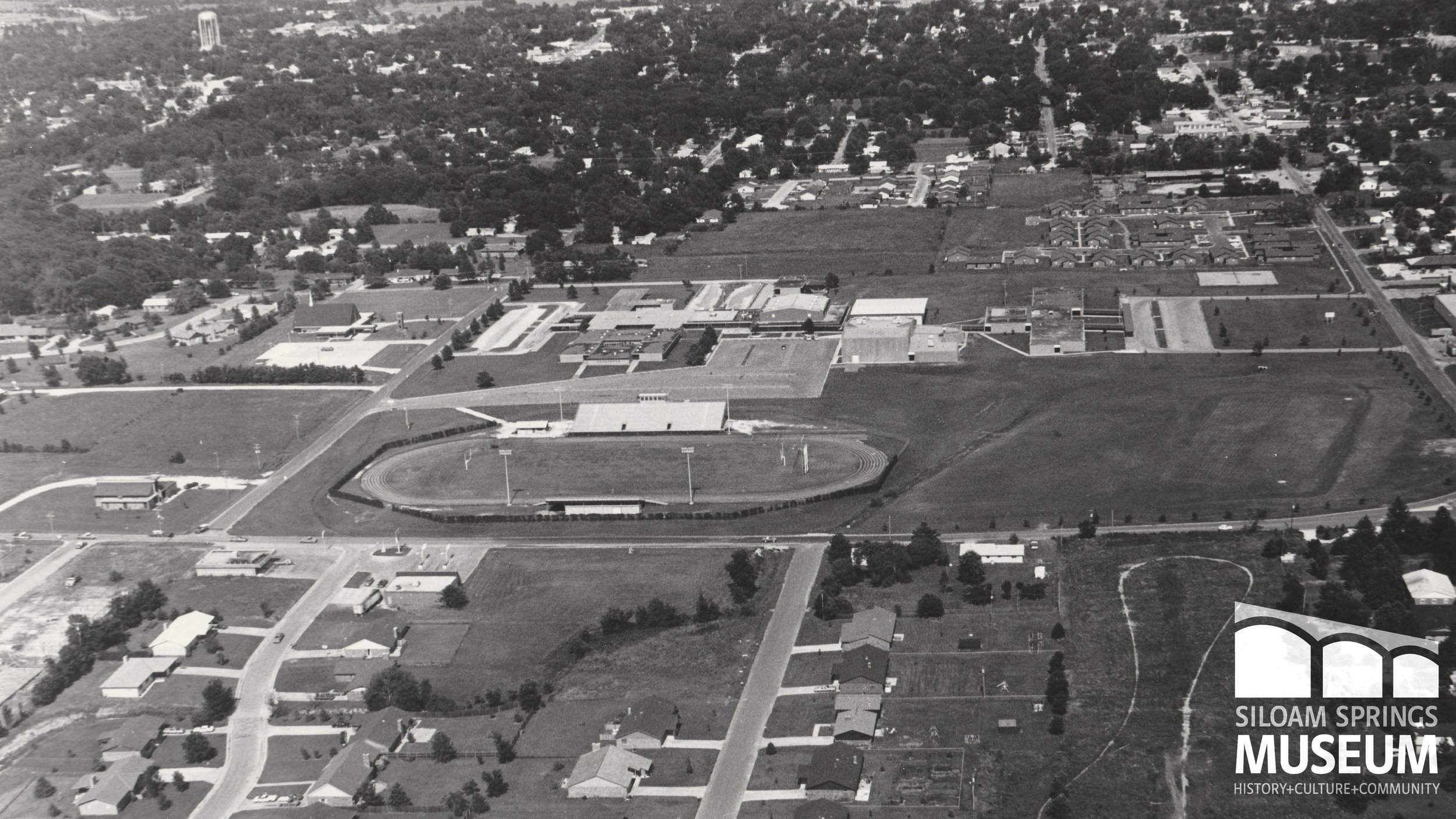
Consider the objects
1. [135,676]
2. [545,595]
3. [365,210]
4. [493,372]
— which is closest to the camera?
[135,676]

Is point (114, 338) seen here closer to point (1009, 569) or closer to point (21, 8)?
point (1009, 569)

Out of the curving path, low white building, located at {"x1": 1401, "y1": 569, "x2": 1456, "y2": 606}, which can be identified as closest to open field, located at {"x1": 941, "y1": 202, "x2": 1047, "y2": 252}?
the curving path

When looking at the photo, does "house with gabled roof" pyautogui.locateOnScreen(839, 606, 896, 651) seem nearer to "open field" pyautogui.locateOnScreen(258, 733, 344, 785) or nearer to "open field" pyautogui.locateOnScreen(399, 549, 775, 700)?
"open field" pyautogui.locateOnScreen(399, 549, 775, 700)

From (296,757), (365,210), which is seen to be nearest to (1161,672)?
(296,757)

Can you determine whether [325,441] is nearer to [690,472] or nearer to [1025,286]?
[690,472]

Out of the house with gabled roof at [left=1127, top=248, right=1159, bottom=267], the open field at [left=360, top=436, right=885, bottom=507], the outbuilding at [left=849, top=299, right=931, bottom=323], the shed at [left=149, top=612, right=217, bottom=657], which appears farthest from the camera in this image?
the house with gabled roof at [left=1127, top=248, right=1159, bottom=267]

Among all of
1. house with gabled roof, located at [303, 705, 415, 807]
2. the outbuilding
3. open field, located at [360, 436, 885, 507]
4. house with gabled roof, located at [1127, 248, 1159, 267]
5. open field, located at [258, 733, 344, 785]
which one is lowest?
open field, located at [258, 733, 344, 785]
